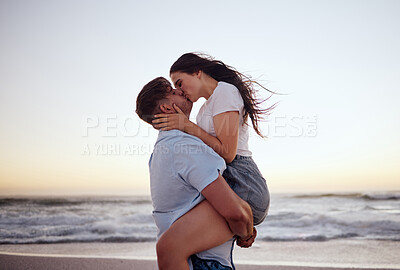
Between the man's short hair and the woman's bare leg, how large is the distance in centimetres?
64

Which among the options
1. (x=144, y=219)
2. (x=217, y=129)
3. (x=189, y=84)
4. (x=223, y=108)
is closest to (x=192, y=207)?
(x=217, y=129)

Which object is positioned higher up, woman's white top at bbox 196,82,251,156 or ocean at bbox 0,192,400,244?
woman's white top at bbox 196,82,251,156

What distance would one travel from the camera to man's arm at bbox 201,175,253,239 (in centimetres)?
167

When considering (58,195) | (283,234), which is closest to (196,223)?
(283,234)

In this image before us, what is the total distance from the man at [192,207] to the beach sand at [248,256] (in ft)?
8.74

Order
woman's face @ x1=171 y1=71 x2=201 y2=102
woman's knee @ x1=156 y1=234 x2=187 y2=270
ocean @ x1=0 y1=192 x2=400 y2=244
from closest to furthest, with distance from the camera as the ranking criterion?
woman's knee @ x1=156 y1=234 x2=187 y2=270 < woman's face @ x1=171 y1=71 x2=201 y2=102 < ocean @ x1=0 y1=192 x2=400 y2=244

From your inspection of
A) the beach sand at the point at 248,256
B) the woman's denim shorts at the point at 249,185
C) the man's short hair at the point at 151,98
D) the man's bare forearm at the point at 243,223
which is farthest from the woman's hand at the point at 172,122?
the beach sand at the point at 248,256

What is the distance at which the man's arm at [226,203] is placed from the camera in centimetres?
167

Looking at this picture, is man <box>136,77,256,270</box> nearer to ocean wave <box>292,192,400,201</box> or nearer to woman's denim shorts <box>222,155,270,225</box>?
woman's denim shorts <box>222,155,270,225</box>

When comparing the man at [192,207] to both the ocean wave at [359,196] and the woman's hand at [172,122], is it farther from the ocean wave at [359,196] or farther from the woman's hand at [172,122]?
the ocean wave at [359,196]

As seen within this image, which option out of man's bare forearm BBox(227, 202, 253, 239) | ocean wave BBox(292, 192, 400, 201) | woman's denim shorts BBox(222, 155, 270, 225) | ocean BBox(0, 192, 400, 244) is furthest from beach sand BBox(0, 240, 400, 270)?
ocean wave BBox(292, 192, 400, 201)

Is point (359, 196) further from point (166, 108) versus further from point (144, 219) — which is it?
point (166, 108)

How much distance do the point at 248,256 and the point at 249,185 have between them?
3.72m

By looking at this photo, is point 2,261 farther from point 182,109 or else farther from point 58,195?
point 58,195
